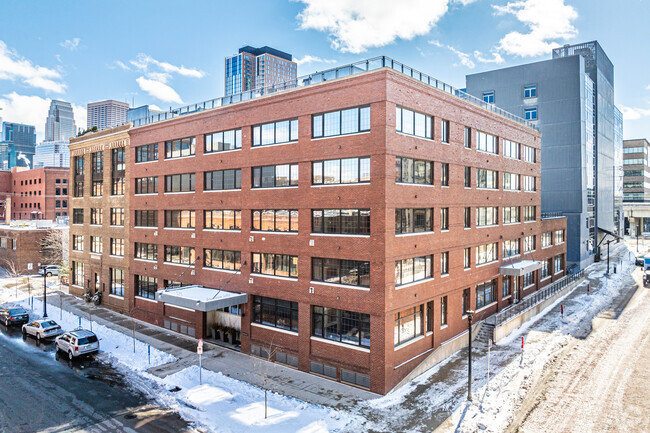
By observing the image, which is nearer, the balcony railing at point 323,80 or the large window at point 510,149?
the balcony railing at point 323,80

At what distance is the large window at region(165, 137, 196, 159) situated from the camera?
1308 inches

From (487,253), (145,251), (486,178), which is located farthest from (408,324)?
(145,251)

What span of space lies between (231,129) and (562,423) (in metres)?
25.9

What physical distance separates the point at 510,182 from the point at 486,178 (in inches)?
220

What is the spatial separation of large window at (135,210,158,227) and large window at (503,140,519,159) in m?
31.0

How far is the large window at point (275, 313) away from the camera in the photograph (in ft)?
85.3

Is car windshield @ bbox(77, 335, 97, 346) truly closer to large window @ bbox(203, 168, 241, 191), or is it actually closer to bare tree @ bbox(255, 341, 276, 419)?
bare tree @ bbox(255, 341, 276, 419)

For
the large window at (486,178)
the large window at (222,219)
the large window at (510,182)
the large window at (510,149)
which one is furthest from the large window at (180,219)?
the large window at (510,149)

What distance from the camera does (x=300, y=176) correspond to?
83.9ft

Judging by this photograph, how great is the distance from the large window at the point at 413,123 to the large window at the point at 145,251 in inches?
948

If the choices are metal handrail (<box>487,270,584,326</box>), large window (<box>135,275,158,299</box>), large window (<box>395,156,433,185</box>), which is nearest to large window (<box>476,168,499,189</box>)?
large window (<box>395,156,433,185</box>)

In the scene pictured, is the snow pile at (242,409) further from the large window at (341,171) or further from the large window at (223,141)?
the large window at (223,141)

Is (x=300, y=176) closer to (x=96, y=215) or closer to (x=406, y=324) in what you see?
(x=406, y=324)

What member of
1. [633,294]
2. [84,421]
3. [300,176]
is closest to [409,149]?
[300,176]
